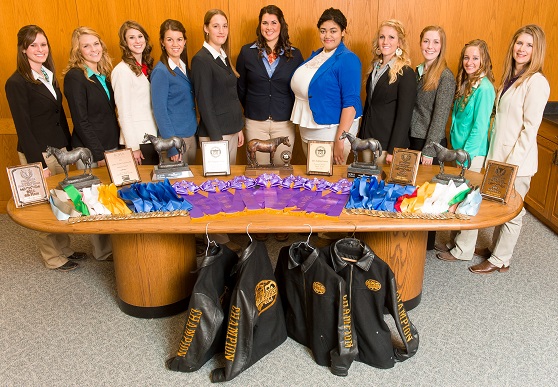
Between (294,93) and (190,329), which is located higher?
(294,93)

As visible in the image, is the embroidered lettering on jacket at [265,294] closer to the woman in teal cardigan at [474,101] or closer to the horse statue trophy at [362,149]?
the horse statue trophy at [362,149]

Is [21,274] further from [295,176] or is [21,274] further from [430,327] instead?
[430,327]

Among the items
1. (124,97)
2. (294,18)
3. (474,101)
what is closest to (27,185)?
(124,97)

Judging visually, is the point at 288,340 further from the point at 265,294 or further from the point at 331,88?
the point at 331,88

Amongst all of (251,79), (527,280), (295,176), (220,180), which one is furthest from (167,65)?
(527,280)

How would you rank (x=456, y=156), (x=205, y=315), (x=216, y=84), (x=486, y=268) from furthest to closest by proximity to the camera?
(x=216, y=84)
(x=486, y=268)
(x=456, y=156)
(x=205, y=315)

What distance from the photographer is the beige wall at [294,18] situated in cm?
366

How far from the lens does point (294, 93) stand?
3410mm

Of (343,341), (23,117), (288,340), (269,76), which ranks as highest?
(269,76)

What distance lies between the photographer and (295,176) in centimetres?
263

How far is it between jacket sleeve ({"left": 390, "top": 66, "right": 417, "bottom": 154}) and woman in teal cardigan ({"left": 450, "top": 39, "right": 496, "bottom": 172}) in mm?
278

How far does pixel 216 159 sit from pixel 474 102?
1.57m

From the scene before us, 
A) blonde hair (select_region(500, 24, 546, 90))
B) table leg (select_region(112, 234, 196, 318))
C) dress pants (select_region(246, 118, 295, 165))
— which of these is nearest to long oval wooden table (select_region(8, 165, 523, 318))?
table leg (select_region(112, 234, 196, 318))

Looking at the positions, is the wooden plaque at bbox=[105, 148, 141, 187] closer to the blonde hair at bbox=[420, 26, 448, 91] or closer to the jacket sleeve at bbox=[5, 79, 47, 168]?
the jacket sleeve at bbox=[5, 79, 47, 168]
